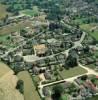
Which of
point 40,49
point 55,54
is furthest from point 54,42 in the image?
point 55,54

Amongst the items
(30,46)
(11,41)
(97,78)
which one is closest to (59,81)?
(97,78)

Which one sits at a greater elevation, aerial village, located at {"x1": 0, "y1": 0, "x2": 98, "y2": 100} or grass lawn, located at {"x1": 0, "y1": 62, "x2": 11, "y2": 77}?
grass lawn, located at {"x1": 0, "y1": 62, "x2": 11, "y2": 77}

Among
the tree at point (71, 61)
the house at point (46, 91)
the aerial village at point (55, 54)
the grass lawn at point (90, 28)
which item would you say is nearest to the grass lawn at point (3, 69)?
the aerial village at point (55, 54)

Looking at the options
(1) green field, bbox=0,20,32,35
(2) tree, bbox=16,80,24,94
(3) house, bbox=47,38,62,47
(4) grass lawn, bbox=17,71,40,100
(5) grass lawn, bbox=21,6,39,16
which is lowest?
(5) grass lawn, bbox=21,6,39,16

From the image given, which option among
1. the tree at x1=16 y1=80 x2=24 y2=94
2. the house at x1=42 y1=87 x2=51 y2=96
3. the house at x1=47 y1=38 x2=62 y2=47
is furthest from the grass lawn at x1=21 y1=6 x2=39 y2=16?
the house at x1=42 y1=87 x2=51 y2=96

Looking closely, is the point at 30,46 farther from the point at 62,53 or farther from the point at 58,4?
the point at 58,4

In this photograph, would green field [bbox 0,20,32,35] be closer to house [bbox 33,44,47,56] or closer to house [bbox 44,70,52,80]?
house [bbox 33,44,47,56]

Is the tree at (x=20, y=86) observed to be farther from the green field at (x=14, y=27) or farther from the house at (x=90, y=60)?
the green field at (x=14, y=27)

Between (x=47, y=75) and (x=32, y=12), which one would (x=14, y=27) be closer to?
(x=32, y=12)
